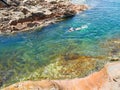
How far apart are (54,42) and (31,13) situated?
12.9 meters

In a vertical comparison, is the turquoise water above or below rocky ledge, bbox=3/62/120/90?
below

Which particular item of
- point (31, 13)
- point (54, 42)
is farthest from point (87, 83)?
point (31, 13)

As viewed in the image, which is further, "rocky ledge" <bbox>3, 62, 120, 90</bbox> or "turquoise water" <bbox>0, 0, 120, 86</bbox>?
"turquoise water" <bbox>0, 0, 120, 86</bbox>

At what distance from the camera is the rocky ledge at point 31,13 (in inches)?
1792

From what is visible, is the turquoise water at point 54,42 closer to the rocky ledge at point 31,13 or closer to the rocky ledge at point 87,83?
the rocky ledge at point 31,13

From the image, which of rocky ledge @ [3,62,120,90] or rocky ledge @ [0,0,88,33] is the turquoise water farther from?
rocky ledge @ [3,62,120,90]

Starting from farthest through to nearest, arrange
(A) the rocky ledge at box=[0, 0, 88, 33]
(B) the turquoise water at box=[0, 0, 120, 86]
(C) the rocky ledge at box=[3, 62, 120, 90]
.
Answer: (A) the rocky ledge at box=[0, 0, 88, 33] < (B) the turquoise water at box=[0, 0, 120, 86] < (C) the rocky ledge at box=[3, 62, 120, 90]

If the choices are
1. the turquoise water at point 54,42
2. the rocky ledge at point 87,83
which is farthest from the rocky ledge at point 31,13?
the rocky ledge at point 87,83

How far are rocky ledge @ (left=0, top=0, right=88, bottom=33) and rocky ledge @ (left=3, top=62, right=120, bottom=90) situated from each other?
2376 cm

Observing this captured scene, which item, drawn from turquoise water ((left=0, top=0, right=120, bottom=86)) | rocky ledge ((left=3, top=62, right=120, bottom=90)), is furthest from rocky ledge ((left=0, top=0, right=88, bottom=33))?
rocky ledge ((left=3, top=62, right=120, bottom=90))

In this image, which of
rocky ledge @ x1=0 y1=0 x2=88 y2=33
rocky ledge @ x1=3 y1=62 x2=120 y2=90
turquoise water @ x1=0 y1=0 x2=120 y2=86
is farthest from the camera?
rocky ledge @ x1=0 y1=0 x2=88 y2=33

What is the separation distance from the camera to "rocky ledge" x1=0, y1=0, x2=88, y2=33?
45513mm

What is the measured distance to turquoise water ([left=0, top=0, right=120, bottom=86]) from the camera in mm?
30581

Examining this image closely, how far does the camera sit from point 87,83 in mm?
23266
